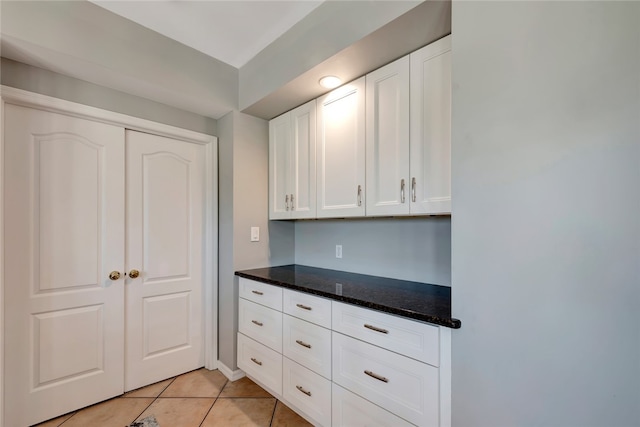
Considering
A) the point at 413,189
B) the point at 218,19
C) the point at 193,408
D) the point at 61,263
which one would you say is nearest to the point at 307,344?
the point at 193,408

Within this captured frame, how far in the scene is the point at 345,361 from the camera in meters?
1.54

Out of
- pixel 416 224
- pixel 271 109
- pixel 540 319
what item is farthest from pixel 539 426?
pixel 271 109

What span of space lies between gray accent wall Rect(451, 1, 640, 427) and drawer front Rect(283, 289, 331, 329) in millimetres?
726

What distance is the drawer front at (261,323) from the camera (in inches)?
77.9

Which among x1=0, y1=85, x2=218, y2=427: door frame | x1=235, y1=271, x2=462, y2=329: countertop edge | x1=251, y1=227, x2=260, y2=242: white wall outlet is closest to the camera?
x1=235, y1=271, x2=462, y2=329: countertop edge

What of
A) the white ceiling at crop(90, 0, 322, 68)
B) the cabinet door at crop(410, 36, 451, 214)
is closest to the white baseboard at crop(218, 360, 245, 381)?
the cabinet door at crop(410, 36, 451, 214)

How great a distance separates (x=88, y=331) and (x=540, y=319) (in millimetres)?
2652

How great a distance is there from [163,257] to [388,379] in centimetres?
196

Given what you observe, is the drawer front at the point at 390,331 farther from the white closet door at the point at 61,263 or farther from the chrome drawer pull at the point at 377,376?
the white closet door at the point at 61,263

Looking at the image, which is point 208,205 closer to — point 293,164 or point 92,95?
point 293,164

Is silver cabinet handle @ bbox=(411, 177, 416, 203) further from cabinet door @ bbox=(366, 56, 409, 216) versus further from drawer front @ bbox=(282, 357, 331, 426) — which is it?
drawer front @ bbox=(282, 357, 331, 426)

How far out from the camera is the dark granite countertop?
1275mm

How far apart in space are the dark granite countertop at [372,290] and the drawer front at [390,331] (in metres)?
0.05

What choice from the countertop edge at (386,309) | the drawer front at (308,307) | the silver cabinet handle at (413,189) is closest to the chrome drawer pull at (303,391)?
the drawer front at (308,307)
